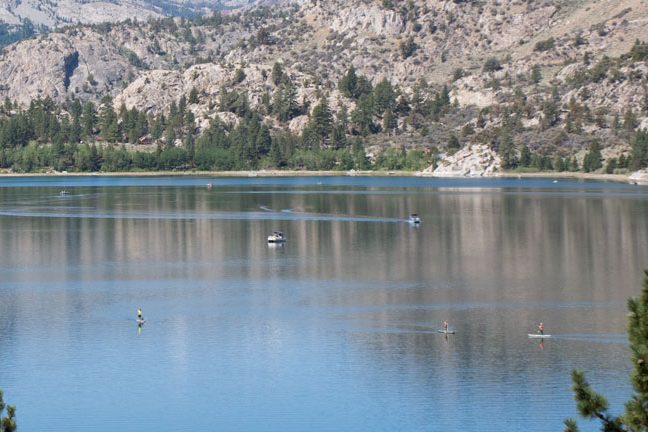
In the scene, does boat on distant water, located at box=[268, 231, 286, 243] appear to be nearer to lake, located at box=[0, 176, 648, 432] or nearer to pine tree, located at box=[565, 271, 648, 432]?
lake, located at box=[0, 176, 648, 432]

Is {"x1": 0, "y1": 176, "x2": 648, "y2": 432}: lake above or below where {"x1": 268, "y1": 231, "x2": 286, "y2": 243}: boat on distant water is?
below

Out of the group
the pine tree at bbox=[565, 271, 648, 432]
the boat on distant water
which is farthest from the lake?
the pine tree at bbox=[565, 271, 648, 432]

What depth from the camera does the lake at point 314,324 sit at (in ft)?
195

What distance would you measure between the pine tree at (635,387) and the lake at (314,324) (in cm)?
2647

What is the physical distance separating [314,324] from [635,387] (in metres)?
52.7

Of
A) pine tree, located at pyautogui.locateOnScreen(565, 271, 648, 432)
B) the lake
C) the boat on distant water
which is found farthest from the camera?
the boat on distant water

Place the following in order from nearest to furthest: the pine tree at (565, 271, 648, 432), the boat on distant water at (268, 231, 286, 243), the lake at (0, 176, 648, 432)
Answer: the pine tree at (565, 271, 648, 432) → the lake at (0, 176, 648, 432) → the boat on distant water at (268, 231, 286, 243)

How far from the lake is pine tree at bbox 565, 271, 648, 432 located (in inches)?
1042

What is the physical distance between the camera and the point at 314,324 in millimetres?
80625

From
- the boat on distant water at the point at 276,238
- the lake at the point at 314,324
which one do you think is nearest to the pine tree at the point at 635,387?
the lake at the point at 314,324

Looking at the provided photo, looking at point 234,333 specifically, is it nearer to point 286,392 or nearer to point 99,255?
point 286,392

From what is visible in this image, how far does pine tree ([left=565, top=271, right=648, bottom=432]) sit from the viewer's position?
27688mm

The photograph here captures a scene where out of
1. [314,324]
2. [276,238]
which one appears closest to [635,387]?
[314,324]

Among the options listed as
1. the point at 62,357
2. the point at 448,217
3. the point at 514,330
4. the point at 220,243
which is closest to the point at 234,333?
the point at 62,357
